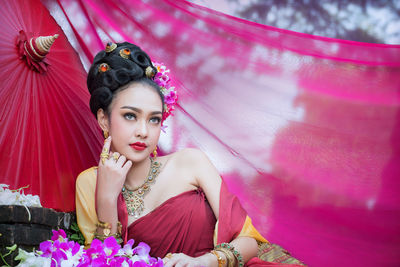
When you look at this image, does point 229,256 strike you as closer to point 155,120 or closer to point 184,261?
point 184,261

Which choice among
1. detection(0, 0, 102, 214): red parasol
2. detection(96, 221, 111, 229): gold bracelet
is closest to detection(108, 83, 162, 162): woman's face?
detection(96, 221, 111, 229): gold bracelet

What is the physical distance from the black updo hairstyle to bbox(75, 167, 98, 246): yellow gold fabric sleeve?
353mm

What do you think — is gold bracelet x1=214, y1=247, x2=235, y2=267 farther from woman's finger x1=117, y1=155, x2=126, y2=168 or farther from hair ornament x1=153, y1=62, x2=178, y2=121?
hair ornament x1=153, y1=62, x2=178, y2=121

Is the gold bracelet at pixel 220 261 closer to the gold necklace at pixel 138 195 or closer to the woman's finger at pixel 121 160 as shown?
the gold necklace at pixel 138 195

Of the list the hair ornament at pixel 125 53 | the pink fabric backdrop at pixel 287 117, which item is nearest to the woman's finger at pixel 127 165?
the hair ornament at pixel 125 53

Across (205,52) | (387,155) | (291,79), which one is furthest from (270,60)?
(387,155)

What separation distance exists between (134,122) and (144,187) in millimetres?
337

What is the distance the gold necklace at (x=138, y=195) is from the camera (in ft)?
8.05

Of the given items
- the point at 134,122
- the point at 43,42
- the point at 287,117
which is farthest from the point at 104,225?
the point at 287,117

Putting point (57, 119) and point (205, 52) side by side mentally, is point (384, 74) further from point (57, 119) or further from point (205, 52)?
point (57, 119)

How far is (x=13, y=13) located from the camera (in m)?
2.76

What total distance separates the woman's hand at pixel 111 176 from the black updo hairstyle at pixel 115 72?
0.26 m

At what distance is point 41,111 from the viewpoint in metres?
2.80

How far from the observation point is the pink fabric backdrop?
9.07 feet
